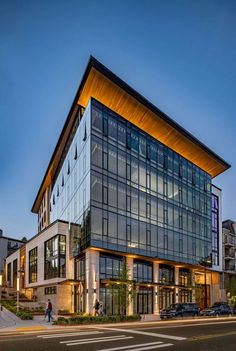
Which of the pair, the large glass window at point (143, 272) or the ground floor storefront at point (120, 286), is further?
the large glass window at point (143, 272)

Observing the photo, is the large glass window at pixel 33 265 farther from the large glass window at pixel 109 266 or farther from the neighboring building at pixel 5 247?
the neighboring building at pixel 5 247

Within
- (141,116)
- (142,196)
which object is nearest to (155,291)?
(142,196)

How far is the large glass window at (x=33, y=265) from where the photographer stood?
57.1 metres

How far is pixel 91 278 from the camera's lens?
39812 mm

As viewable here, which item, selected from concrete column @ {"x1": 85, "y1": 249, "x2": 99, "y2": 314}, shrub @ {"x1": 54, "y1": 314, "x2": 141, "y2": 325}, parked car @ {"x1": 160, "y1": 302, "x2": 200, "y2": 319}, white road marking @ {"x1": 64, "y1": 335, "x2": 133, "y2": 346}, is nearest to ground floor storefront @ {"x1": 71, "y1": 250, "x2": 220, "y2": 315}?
concrete column @ {"x1": 85, "y1": 249, "x2": 99, "y2": 314}

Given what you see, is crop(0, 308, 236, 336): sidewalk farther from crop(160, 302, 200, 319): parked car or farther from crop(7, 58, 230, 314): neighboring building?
crop(7, 58, 230, 314): neighboring building

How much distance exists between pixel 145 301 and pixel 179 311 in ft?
28.8

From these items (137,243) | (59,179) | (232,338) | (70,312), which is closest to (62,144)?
(59,179)

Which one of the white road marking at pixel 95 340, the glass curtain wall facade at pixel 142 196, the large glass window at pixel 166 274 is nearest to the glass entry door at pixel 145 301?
the large glass window at pixel 166 274

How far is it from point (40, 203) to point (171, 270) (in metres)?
44.4

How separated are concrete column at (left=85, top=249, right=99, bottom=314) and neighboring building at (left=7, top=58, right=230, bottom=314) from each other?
94 mm

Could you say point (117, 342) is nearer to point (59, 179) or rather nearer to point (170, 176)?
point (170, 176)

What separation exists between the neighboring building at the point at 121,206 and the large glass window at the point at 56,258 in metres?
0.12

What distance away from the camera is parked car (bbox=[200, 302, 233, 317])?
45966mm
